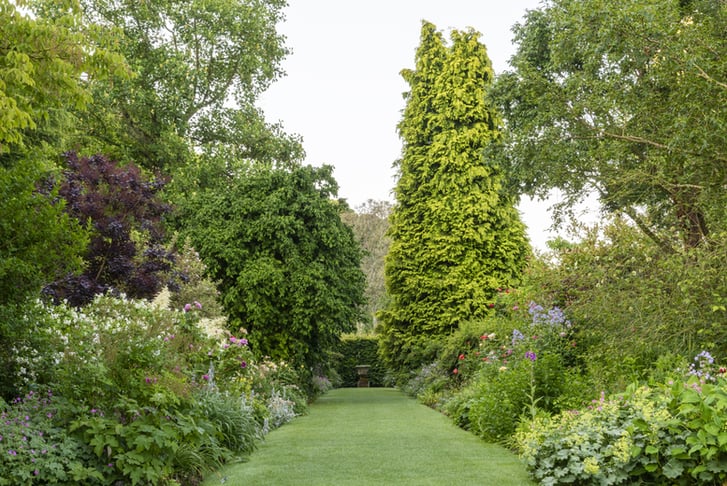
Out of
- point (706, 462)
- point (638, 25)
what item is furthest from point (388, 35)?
point (706, 462)

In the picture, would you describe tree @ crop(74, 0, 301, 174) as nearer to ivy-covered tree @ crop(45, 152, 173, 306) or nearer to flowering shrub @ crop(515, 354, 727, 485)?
ivy-covered tree @ crop(45, 152, 173, 306)

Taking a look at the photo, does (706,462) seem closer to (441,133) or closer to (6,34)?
(6,34)

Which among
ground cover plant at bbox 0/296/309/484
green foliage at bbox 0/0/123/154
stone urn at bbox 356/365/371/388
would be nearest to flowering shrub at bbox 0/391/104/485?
ground cover plant at bbox 0/296/309/484

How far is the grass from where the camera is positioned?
261 inches

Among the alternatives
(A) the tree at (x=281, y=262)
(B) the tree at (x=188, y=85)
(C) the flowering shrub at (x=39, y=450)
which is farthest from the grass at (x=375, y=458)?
(B) the tree at (x=188, y=85)

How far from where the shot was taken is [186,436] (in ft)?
21.5

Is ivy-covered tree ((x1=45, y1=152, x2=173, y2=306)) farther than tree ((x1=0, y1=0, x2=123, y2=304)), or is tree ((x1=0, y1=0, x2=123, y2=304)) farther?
ivy-covered tree ((x1=45, y1=152, x2=173, y2=306))

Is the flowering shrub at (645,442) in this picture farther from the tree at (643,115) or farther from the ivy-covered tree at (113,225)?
the ivy-covered tree at (113,225)

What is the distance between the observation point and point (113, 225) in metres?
12.7

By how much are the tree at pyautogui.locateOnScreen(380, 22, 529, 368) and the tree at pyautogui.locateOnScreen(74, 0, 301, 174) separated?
5.68 meters

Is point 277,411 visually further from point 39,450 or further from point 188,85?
point 188,85

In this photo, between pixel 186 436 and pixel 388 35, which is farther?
pixel 388 35

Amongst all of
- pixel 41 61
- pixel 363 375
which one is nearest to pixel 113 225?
pixel 41 61

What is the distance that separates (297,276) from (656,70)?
9010 millimetres
